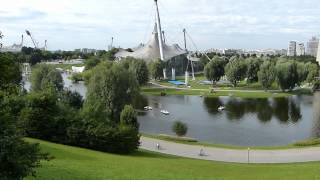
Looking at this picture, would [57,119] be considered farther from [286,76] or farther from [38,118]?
[286,76]

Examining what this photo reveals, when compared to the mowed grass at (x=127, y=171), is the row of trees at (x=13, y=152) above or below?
above

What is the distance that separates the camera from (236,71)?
83.6m

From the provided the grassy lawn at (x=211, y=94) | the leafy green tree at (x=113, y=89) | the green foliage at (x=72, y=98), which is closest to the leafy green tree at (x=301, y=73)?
the grassy lawn at (x=211, y=94)

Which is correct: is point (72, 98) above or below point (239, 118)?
above

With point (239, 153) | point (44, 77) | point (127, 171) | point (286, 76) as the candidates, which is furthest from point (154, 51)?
point (127, 171)

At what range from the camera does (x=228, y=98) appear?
69.6m


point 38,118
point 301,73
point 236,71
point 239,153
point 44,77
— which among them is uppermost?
point 38,118

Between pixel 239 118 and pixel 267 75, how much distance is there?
30.8 m

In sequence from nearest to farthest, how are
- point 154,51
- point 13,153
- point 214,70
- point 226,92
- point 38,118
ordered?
point 13,153 < point 38,118 < point 226,92 < point 214,70 < point 154,51

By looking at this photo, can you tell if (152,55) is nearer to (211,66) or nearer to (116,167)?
(211,66)

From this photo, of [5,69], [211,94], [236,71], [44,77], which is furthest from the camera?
[236,71]

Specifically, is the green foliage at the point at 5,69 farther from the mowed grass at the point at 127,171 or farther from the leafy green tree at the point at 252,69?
the leafy green tree at the point at 252,69

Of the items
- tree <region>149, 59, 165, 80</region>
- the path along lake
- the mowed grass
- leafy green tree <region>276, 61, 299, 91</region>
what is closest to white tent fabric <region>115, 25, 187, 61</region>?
tree <region>149, 59, 165, 80</region>

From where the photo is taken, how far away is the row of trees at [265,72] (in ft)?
250
